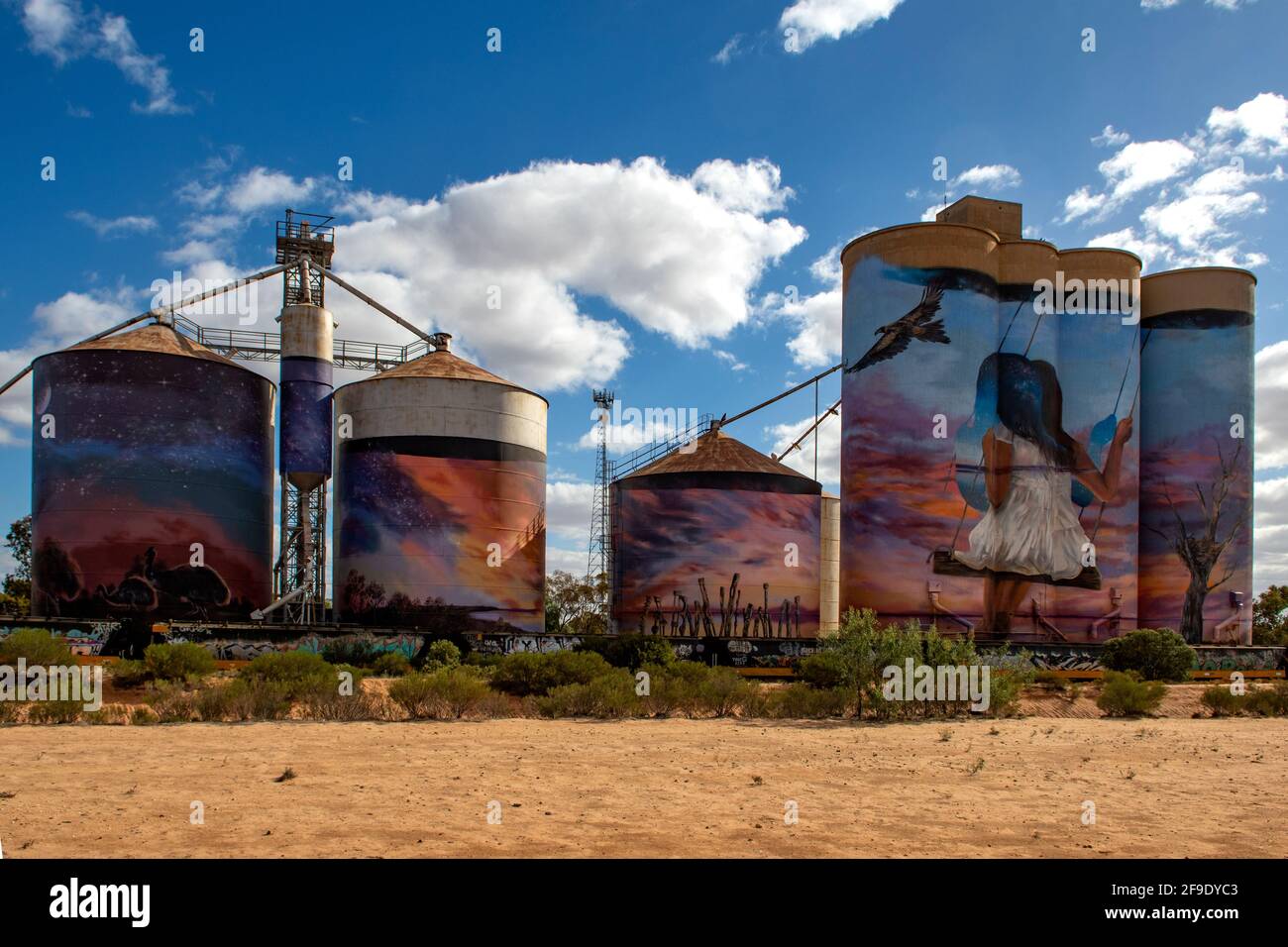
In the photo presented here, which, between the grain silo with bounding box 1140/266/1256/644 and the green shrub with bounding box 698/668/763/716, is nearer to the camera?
the green shrub with bounding box 698/668/763/716

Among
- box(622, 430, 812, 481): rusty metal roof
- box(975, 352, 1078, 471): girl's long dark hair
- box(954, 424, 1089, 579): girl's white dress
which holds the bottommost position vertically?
box(954, 424, 1089, 579): girl's white dress

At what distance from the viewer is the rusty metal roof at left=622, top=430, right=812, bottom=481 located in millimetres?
51250

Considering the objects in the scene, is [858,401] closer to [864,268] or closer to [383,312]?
[864,268]

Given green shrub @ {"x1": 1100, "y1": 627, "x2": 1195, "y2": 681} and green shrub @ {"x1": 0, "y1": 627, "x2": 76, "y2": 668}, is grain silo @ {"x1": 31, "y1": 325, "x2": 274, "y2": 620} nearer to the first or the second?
green shrub @ {"x1": 0, "y1": 627, "x2": 76, "y2": 668}

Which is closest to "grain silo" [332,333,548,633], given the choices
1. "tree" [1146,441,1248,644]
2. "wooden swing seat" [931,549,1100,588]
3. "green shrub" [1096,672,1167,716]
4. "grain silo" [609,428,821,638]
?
"grain silo" [609,428,821,638]

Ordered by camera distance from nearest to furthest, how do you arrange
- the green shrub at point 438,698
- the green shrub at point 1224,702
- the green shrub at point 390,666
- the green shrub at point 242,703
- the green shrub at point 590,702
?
the green shrub at point 242,703 → the green shrub at point 438,698 → the green shrub at point 590,702 → the green shrub at point 1224,702 → the green shrub at point 390,666

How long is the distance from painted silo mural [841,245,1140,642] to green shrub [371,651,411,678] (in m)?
23.1

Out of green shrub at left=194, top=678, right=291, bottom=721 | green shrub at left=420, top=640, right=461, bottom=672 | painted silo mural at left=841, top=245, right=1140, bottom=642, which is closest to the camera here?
green shrub at left=194, top=678, right=291, bottom=721

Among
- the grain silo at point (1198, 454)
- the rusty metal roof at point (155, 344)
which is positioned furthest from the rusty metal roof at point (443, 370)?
the grain silo at point (1198, 454)

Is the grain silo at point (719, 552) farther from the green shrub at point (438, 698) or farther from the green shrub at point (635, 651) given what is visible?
the green shrub at point (438, 698)

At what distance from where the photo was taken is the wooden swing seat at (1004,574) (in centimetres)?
4756

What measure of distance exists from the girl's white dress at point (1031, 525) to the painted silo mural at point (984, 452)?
0.08 m

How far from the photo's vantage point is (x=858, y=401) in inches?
1969
